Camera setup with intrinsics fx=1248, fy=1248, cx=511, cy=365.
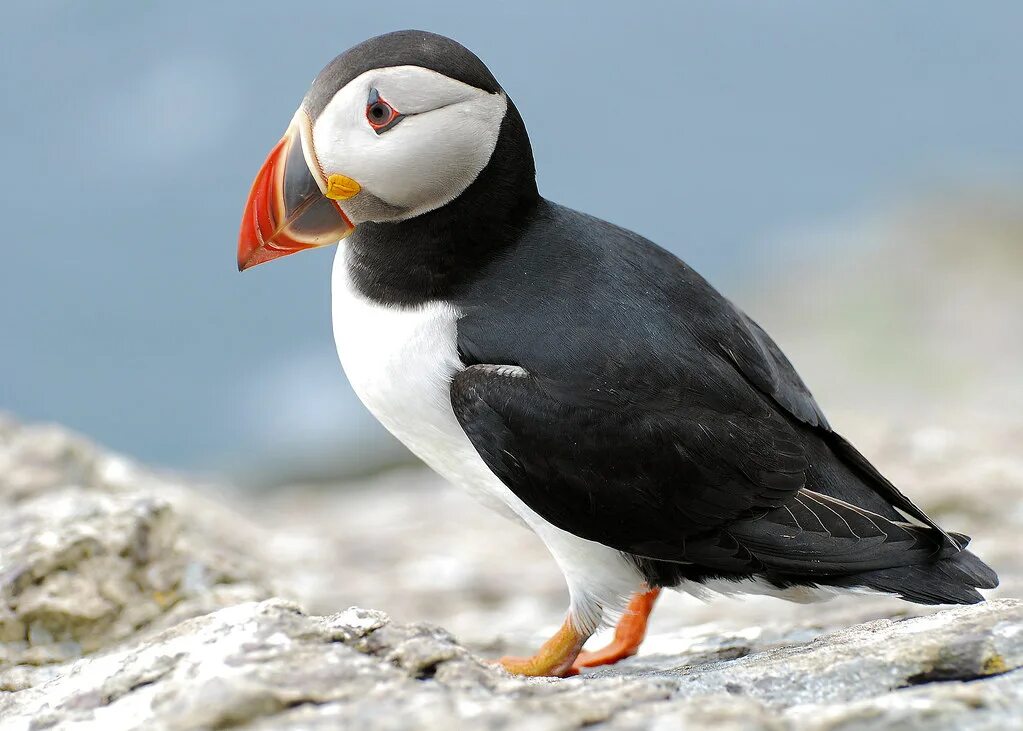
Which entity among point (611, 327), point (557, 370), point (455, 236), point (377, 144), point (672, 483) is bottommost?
point (672, 483)

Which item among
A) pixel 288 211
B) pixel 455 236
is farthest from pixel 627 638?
pixel 288 211

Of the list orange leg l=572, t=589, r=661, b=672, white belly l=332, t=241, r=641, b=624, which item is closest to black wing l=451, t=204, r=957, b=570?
white belly l=332, t=241, r=641, b=624

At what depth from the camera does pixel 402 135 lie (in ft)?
12.4

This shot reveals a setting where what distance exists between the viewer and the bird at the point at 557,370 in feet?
12.4

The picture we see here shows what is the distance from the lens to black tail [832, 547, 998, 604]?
12.4 ft

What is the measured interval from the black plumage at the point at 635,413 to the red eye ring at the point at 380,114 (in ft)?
0.59

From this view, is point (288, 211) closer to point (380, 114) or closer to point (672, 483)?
point (380, 114)

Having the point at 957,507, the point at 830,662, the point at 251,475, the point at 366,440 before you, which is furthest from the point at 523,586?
the point at 366,440

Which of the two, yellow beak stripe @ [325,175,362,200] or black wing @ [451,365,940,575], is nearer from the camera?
black wing @ [451,365,940,575]

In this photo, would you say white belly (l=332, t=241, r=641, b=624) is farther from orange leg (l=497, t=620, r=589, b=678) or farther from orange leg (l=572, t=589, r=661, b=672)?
orange leg (l=572, t=589, r=661, b=672)

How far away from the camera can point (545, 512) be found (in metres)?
3.86

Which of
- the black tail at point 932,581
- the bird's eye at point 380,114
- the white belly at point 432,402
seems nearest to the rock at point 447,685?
the black tail at point 932,581

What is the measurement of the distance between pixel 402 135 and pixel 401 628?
1509mm

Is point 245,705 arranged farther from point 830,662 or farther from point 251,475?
point 251,475
